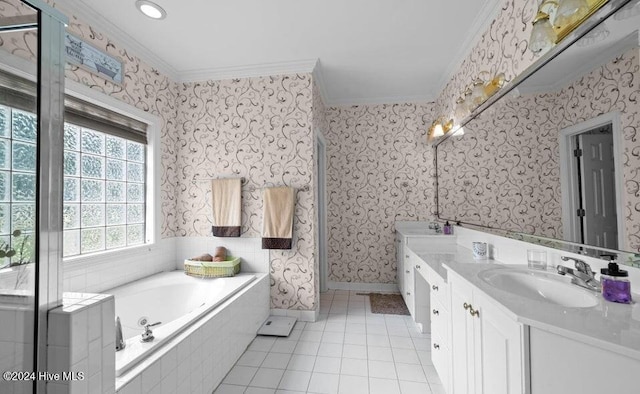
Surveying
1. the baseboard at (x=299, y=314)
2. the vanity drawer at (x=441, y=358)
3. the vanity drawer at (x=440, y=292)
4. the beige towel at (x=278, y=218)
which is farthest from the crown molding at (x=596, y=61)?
the baseboard at (x=299, y=314)

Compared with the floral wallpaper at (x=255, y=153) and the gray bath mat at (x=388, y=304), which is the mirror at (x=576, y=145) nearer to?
the gray bath mat at (x=388, y=304)

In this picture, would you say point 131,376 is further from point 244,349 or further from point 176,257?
point 176,257

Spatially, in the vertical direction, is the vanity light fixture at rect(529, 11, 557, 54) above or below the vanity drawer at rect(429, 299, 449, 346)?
above

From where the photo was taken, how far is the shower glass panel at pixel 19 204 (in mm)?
750

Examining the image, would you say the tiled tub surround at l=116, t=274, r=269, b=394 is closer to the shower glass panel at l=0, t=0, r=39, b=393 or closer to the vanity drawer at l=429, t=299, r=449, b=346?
the shower glass panel at l=0, t=0, r=39, b=393

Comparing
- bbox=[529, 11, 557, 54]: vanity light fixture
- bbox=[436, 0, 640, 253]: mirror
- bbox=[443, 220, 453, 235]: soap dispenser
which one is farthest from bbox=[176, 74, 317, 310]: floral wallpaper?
bbox=[529, 11, 557, 54]: vanity light fixture

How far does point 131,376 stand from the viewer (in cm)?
107

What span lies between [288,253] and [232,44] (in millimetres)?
1933

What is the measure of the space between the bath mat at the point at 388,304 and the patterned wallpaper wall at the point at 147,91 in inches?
90.0

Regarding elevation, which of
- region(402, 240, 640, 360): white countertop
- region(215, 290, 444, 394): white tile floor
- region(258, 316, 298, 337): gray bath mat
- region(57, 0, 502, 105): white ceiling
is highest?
region(57, 0, 502, 105): white ceiling

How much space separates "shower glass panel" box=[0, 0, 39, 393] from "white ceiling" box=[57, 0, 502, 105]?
1.35 metres

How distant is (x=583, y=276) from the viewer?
1.03 m

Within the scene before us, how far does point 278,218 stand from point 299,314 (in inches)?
37.7

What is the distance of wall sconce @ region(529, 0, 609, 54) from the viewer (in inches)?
42.0
